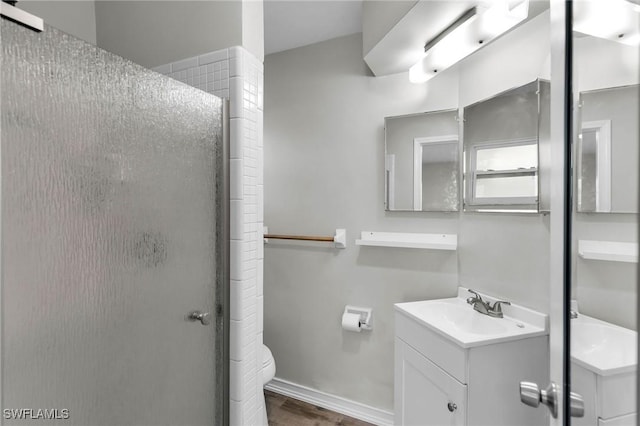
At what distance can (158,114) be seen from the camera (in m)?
0.93

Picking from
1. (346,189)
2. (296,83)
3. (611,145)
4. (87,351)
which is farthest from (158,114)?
(296,83)

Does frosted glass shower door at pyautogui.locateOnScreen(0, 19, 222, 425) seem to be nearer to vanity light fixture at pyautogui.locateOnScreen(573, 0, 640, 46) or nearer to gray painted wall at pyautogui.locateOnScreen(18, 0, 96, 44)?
gray painted wall at pyautogui.locateOnScreen(18, 0, 96, 44)

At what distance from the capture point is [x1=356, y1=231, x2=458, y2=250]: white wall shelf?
1.72 metres

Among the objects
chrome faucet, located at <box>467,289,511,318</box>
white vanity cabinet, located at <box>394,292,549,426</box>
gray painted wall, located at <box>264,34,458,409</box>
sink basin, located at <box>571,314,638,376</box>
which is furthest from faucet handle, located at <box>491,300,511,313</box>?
sink basin, located at <box>571,314,638,376</box>

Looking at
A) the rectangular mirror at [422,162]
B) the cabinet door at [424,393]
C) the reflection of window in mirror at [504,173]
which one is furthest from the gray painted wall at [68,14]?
the cabinet door at [424,393]

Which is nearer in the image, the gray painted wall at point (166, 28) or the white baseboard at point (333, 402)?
the gray painted wall at point (166, 28)

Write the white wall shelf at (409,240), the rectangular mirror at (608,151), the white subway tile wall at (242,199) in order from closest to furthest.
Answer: the rectangular mirror at (608,151) → the white subway tile wall at (242,199) → the white wall shelf at (409,240)

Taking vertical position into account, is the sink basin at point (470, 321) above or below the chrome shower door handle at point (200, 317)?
below

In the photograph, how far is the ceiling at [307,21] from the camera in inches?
68.9

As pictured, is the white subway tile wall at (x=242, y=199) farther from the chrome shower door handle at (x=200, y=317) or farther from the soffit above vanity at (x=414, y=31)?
the soffit above vanity at (x=414, y=31)

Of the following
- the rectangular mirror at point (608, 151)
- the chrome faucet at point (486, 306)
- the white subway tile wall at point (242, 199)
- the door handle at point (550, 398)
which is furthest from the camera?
the chrome faucet at point (486, 306)

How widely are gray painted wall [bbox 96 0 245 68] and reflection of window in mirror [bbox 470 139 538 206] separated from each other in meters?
1.22

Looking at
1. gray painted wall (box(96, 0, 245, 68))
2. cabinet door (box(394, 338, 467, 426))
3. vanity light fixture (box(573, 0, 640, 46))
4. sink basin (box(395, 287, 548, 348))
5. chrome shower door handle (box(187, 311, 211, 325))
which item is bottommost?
cabinet door (box(394, 338, 467, 426))
